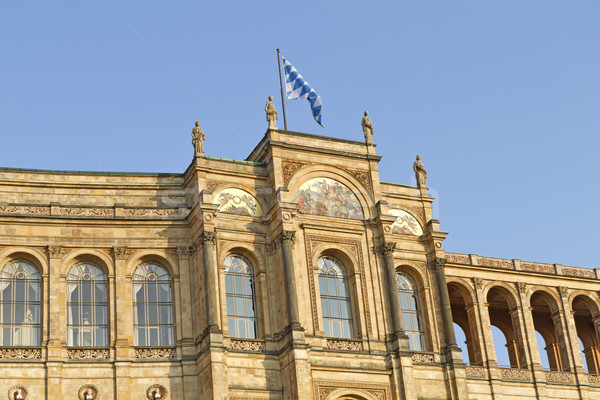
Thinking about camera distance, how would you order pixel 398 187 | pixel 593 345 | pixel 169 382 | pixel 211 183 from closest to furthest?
pixel 169 382, pixel 211 183, pixel 398 187, pixel 593 345

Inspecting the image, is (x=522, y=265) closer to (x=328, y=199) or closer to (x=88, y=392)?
(x=328, y=199)

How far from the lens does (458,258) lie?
56.1 meters

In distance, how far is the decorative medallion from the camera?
4447 centimetres

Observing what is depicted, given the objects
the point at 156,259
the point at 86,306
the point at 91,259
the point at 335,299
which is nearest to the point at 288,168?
the point at 335,299

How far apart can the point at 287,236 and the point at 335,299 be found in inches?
149

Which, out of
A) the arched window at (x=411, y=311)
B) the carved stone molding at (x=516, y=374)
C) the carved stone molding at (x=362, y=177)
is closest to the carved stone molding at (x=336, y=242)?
the arched window at (x=411, y=311)

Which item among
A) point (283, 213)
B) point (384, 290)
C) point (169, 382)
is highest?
point (283, 213)

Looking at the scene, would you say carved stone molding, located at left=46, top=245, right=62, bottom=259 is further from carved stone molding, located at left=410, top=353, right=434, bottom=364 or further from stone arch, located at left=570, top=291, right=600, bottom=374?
stone arch, located at left=570, top=291, right=600, bottom=374

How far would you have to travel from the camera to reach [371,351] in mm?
47500

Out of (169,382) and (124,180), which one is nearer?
(169,382)

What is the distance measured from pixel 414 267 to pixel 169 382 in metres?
13.2

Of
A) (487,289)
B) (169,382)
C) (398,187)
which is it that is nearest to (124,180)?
(169,382)

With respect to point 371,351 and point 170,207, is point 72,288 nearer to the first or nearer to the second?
point 170,207

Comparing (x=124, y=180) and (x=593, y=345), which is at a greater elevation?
(x=124, y=180)
